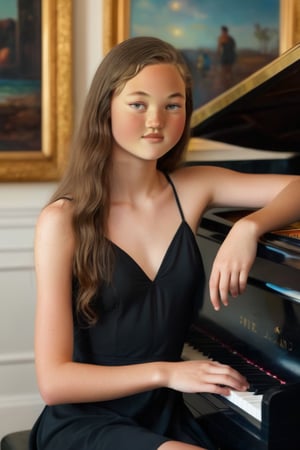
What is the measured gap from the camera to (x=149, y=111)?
192cm

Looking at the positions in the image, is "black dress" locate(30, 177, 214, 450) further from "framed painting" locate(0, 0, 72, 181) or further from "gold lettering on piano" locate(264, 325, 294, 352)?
"framed painting" locate(0, 0, 72, 181)

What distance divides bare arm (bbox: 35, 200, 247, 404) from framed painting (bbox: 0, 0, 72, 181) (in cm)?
153

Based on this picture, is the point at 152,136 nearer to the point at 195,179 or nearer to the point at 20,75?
the point at 195,179

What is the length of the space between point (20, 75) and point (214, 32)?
32.6 inches

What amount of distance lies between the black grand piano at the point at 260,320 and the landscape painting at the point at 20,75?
3.03 feet

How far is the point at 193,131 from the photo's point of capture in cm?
283

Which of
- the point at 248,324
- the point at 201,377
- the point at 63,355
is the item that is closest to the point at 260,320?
the point at 248,324

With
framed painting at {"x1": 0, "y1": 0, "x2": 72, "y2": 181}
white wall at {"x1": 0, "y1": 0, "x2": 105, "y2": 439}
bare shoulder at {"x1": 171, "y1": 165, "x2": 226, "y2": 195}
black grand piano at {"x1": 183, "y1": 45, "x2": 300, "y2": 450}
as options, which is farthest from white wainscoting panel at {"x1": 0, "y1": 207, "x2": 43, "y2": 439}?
bare shoulder at {"x1": 171, "y1": 165, "x2": 226, "y2": 195}

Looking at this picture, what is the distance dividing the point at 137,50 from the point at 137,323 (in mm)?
621

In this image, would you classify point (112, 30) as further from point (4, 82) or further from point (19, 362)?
point (19, 362)

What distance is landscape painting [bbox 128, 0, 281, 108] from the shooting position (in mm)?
3533

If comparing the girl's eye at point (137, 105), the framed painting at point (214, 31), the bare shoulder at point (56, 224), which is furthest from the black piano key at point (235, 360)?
the framed painting at point (214, 31)

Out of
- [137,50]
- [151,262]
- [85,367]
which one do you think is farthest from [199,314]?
[137,50]

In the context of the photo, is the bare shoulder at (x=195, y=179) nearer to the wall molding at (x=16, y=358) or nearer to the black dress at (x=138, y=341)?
the black dress at (x=138, y=341)
